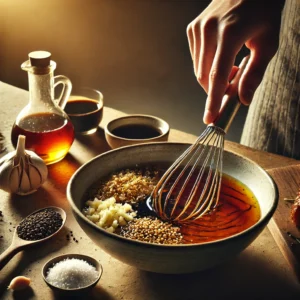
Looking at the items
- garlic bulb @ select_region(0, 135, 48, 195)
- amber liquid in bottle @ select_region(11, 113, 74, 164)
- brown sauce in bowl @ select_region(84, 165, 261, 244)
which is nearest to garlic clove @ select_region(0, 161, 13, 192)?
garlic bulb @ select_region(0, 135, 48, 195)

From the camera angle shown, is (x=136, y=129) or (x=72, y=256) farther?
(x=136, y=129)

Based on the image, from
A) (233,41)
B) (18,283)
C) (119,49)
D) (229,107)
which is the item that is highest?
(233,41)

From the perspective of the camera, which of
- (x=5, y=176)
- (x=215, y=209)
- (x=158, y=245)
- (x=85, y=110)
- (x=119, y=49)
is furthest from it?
(x=119, y=49)

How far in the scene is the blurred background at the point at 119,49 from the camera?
9.35ft

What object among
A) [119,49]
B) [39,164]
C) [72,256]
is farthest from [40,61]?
[119,49]

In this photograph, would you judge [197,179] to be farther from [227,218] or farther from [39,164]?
[39,164]

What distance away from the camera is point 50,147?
1.25 metres

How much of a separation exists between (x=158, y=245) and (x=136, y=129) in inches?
24.2

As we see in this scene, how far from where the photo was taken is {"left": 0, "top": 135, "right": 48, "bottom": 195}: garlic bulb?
1.13 m

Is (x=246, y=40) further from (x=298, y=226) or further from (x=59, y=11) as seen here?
(x=59, y=11)

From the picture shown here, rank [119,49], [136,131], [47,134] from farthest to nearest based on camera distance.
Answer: [119,49], [136,131], [47,134]

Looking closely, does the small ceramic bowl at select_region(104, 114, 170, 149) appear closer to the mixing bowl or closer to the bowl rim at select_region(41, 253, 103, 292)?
the mixing bowl

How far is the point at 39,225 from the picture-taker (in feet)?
3.36

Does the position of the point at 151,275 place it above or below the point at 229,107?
below
